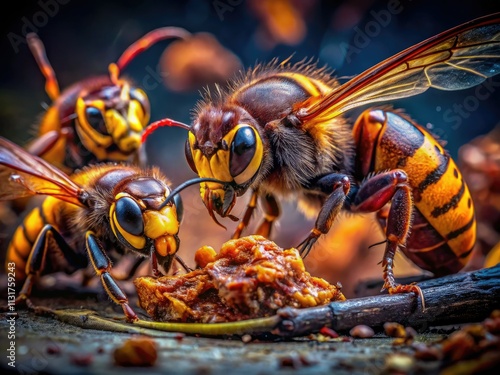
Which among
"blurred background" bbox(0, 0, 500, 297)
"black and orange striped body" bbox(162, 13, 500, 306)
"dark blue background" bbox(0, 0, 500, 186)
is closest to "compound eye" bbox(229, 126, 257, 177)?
"black and orange striped body" bbox(162, 13, 500, 306)

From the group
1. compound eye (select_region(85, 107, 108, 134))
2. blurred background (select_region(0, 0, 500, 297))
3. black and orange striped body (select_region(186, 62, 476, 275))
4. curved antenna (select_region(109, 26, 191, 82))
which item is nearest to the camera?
black and orange striped body (select_region(186, 62, 476, 275))

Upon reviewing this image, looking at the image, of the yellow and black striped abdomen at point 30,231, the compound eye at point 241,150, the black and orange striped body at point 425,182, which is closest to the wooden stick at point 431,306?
the black and orange striped body at point 425,182

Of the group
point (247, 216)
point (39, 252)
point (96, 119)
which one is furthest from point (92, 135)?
point (247, 216)

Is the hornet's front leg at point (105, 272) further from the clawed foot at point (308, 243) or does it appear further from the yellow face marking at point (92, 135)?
the yellow face marking at point (92, 135)

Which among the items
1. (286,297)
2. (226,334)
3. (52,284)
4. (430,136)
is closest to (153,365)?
(226,334)

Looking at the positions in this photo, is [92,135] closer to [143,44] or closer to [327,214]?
[143,44]

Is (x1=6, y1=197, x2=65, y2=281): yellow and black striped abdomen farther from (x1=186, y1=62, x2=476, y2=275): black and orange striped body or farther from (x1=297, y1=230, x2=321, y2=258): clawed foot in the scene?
(x1=297, y1=230, x2=321, y2=258): clawed foot

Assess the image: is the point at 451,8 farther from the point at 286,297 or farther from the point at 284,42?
the point at 286,297
